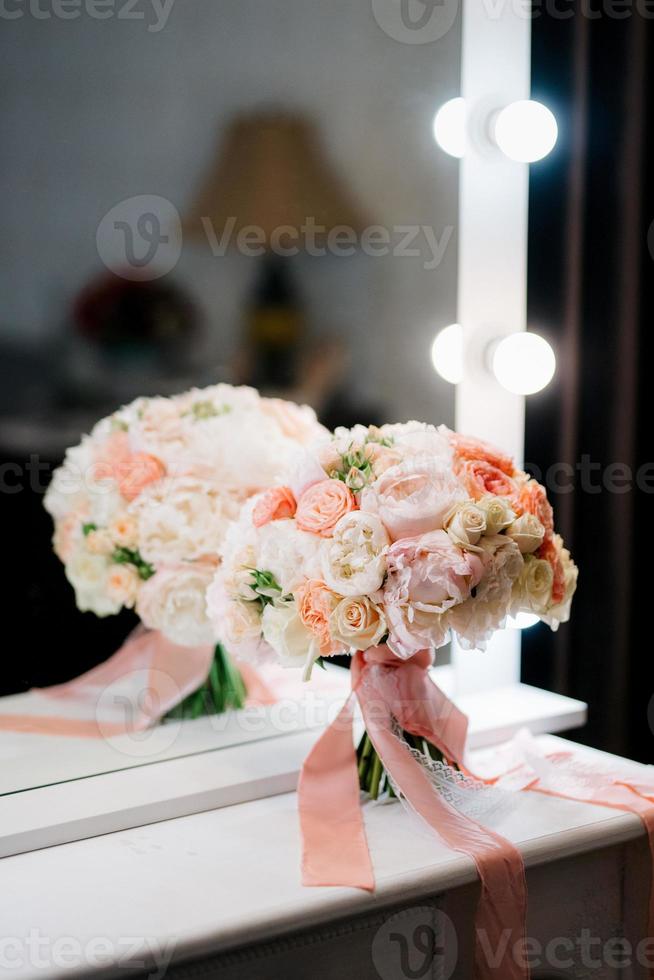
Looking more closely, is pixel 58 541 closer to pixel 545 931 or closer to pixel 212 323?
pixel 212 323

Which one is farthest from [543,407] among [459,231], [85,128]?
[85,128]

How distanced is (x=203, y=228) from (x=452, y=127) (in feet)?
1.44

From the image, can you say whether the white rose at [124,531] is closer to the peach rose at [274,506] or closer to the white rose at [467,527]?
the peach rose at [274,506]

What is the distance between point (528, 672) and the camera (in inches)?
70.1

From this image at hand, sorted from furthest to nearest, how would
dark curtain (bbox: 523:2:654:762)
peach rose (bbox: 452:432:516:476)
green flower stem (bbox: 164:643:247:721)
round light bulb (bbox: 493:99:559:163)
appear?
dark curtain (bbox: 523:2:654:762), round light bulb (bbox: 493:99:559:163), green flower stem (bbox: 164:643:247:721), peach rose (bbox: 452:432:516:476)

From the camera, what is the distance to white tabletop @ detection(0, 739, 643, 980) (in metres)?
0.86

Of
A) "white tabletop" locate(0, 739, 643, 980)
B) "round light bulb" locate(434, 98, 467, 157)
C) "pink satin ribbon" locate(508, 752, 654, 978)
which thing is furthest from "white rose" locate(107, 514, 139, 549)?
"round light bulb" locate(434, 98, 467, 157)

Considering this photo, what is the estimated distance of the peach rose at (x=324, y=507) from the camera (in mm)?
1037

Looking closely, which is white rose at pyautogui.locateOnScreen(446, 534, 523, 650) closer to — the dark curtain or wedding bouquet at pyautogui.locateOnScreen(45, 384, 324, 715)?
wedding bouquet at pyautogui.locateOnScreen(45, 384, 324, 715)

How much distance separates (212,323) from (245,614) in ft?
1.37

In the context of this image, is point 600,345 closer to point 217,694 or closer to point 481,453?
point 481,453
